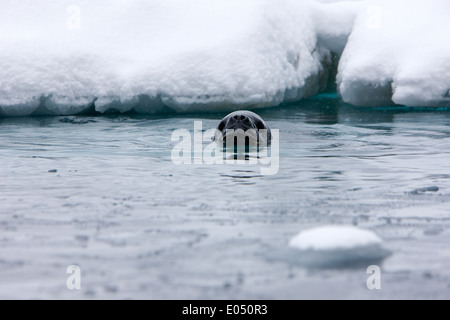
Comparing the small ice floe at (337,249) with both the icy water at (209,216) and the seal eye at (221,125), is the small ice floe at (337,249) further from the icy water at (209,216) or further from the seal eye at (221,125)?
the seal eye at (221,125)

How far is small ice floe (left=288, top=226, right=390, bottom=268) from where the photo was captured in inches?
112

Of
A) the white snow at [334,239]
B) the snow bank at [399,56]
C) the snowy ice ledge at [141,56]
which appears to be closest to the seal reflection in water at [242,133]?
the snowy ice ledge at [141,56]

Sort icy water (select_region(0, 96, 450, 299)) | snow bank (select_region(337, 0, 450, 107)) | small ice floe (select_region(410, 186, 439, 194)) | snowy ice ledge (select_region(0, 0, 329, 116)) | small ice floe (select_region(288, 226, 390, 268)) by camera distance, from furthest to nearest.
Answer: snow bank (select_region(337, 0, 450, 107)), snowy ice ledge (select_region(0, 0, 329, 116)), small ice floe (select_region(410, 186, 439, 194)), small ice floe (select_region(288, 226, 390, 268)), icy water (select_region(0, 96, 450, 299))

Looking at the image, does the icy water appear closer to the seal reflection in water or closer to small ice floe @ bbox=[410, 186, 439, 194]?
small ice floe @ bbox=[410, 186, 439, 194]

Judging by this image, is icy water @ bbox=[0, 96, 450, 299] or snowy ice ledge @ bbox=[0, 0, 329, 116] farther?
snowy ice ledge @ bbox=[0, 0, 329, 116]

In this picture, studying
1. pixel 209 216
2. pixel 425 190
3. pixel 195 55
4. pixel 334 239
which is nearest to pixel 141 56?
pixel 195 55

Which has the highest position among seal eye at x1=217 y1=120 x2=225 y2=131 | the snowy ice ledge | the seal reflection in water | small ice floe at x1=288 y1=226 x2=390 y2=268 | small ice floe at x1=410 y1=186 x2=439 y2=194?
the snowy ice ledge

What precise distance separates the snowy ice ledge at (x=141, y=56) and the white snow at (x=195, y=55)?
0.05 ft

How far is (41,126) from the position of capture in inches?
354

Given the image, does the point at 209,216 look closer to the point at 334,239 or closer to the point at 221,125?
the point at 334,239

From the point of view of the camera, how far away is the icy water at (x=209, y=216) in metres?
2.62

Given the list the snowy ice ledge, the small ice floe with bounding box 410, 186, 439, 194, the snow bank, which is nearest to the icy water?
the small ice floe with bounding box 410, 186, 439, 194

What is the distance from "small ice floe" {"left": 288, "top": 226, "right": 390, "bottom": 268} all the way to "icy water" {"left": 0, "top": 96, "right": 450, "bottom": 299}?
2.4 inches

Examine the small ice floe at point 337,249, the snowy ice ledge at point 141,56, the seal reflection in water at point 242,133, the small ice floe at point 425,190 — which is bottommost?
the small ice floe at point 337,249
